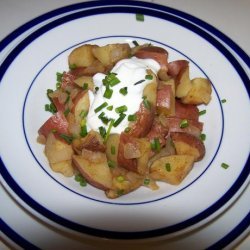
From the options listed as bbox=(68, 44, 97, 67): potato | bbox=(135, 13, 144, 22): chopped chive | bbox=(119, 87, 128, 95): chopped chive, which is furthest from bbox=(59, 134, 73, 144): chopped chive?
bbox=(135, 13, 144, 22): chopped chive

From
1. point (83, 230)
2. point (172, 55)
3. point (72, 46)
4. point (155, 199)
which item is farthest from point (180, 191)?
point (72, 46)

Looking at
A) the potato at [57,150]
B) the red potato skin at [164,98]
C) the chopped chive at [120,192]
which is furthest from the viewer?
the red potato skin at [164,98]

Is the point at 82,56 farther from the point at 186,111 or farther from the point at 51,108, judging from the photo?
the point at 186,111

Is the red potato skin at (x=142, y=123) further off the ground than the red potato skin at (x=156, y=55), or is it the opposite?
the red potato skin at (x=156, y=55)

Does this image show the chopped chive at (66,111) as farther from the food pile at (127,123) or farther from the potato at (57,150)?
the potato at (57,150)

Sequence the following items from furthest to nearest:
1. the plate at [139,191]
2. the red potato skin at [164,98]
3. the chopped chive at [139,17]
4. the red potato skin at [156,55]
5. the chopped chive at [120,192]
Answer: the chopped chive at [139,17] < the red potato skin at [156,55] < the red potato skin at [164,98] < the chopped chive at [120,192] < the plate at [139,191]

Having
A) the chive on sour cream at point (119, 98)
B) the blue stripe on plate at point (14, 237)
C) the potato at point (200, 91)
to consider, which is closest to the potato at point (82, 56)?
the chive on sour cream at point (119, 98)

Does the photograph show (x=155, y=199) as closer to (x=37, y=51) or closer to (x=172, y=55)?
(x=172, y=55)

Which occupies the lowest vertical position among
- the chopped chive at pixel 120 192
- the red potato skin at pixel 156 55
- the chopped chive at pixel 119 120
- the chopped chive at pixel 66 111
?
the chopped chive at pixel 120 192
